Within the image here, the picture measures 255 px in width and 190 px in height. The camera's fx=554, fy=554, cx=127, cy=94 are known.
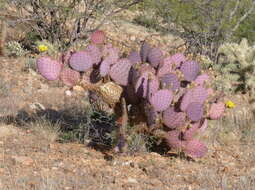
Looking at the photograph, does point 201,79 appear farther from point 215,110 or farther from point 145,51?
point 145,51

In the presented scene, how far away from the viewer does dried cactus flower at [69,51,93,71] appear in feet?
14.8

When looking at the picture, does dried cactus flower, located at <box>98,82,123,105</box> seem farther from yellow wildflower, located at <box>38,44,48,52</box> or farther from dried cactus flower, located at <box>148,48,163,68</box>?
yellow wildflower, located at <box>38,44,48,52</box>

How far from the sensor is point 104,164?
4.40 metres

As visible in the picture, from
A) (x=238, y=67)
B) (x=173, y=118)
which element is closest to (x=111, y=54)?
(x=173, y=118)

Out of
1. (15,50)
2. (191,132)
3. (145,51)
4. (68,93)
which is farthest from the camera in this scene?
(15,50)

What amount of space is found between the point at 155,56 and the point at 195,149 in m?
0.83

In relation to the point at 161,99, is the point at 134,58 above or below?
above

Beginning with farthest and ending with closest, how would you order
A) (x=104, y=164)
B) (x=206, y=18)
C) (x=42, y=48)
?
(x=206, y=18)
(x=42, y=48)
(x=104, y=164)

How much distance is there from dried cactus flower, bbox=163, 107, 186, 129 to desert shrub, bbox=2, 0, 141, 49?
4095 mm

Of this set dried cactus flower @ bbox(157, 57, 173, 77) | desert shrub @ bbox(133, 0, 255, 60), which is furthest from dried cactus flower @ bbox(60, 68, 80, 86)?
desert shrub @ bbox(133, 0, 255, 60)

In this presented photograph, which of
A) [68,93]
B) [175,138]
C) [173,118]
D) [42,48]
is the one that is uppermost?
[173,118]

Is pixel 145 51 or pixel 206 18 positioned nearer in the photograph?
pixel 145 51

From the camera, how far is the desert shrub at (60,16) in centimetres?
834

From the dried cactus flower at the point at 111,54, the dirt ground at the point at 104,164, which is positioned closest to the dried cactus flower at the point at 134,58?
the dried cactus flower at the point at 111,54
